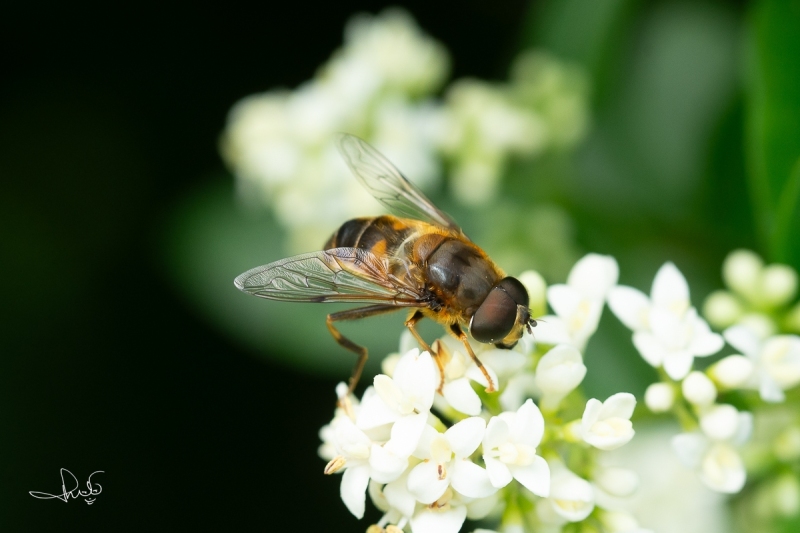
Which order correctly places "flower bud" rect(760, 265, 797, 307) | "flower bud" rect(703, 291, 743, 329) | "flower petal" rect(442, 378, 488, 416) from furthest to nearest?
"flower bud" rect(703, 291, 743, 329) < "flower bud" rect(760, 265, 797, 307) < "flower petal" rect(442, 378, 488, 416)

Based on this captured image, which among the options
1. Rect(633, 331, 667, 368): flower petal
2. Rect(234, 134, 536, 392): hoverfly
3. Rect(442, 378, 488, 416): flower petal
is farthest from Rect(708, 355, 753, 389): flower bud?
Rect(442, 378, 488, 416): flower petal

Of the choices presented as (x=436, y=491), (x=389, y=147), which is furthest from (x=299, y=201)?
(x=436, y=491)

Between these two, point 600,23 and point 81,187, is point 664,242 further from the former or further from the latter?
point 81,187

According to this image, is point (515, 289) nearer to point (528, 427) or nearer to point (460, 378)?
point (460, 378)

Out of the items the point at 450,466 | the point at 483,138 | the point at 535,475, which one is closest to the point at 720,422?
the point at 535,475

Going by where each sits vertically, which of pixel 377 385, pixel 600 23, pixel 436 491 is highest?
pixel 600 23

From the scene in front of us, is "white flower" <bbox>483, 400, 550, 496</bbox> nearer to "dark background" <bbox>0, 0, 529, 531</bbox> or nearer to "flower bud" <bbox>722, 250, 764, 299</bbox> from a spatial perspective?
"flower bud" <bbox>722, 250, 764, 299</bbox>
